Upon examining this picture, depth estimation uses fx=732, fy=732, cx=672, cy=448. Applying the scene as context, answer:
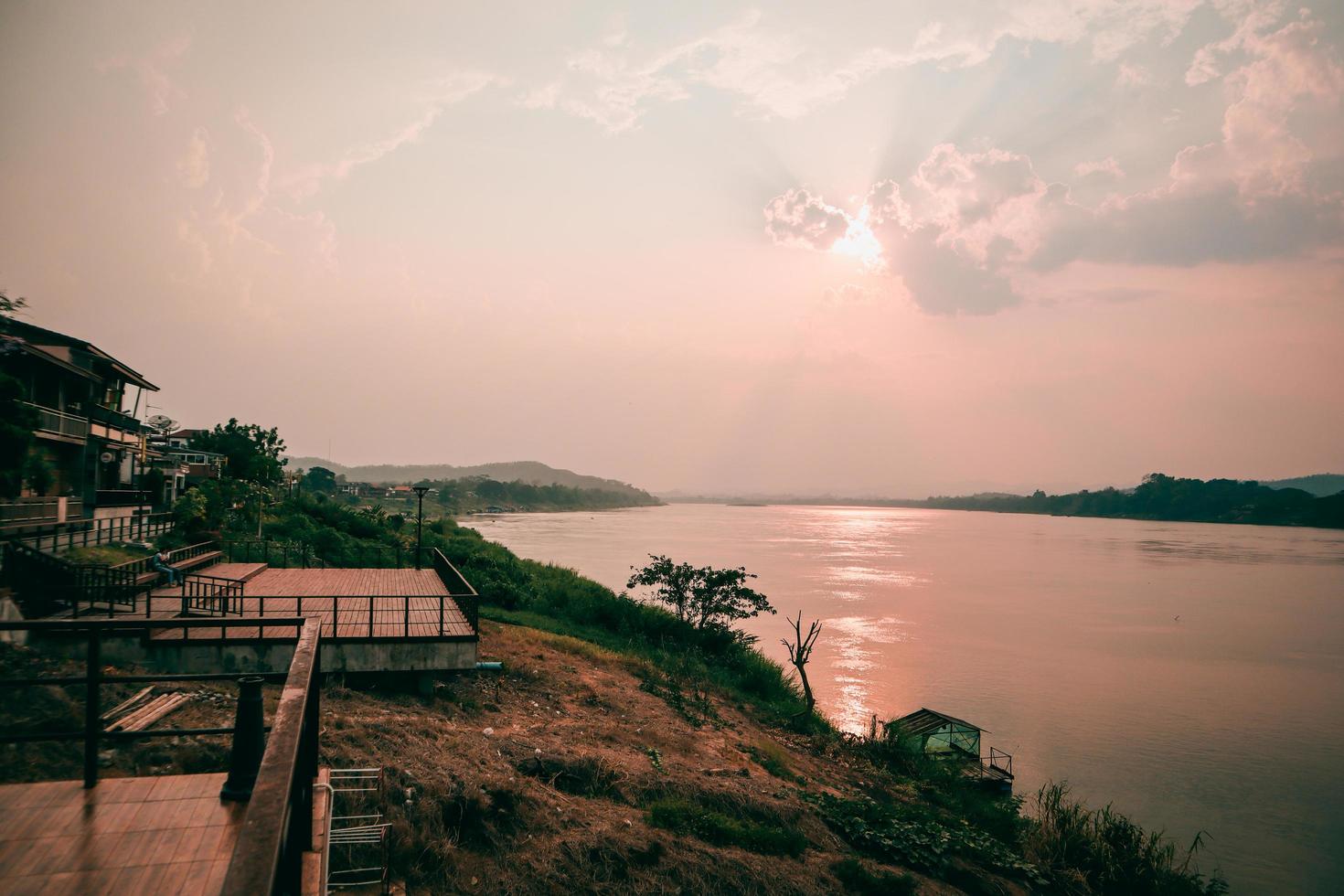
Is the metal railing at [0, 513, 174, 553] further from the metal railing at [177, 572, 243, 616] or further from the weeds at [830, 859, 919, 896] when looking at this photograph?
the weeds at [830, 859, 919, 896]

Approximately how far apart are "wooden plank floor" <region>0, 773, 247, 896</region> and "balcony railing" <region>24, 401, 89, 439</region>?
2799 centimetres

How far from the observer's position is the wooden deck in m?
15.0

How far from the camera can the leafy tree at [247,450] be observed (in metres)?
57.2

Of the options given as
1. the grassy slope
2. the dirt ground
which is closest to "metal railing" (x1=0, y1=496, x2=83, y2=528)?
the grassy slope

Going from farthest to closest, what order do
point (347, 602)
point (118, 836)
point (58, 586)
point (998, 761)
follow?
point (998, 761)
point (347, 602)
point (58, 586)
point (118, 836)

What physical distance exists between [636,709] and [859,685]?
15.3 m

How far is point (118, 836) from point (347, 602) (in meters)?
15.3

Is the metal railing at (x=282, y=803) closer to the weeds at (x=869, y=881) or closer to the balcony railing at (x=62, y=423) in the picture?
the weeds at (x=869, y=881)

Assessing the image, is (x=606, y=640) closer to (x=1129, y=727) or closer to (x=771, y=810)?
(x=771, y=810)

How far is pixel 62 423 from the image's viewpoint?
28.8m

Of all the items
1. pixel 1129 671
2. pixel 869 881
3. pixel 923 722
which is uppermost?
pixel 869 881

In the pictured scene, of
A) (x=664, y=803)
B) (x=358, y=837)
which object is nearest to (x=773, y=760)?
(x=664, y=803)

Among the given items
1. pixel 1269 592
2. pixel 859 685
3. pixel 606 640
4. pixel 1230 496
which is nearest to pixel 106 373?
pixel 606 640

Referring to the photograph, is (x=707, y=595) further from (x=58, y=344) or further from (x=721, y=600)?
(x=58, y=344)
